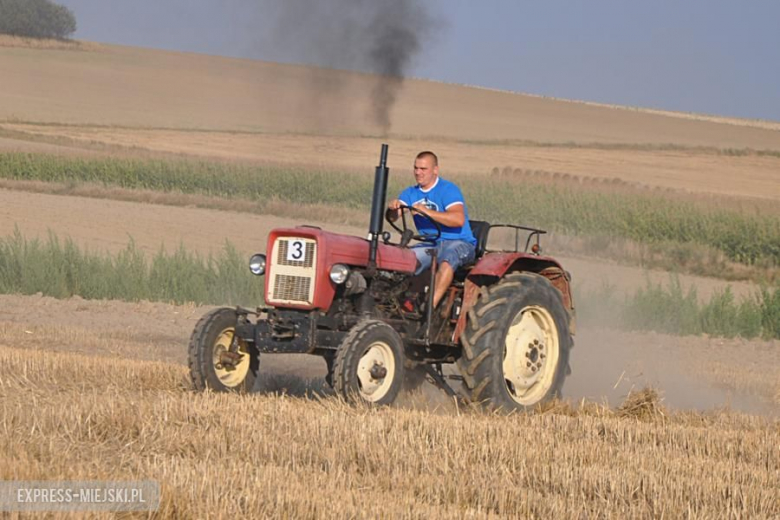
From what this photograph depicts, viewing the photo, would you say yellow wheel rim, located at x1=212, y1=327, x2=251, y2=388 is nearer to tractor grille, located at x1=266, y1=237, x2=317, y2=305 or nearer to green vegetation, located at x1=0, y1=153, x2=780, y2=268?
tractor grille, located at x1=266, y1=237, x2=317, y2=305

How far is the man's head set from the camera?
826cm

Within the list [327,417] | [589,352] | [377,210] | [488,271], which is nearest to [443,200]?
[488,271]

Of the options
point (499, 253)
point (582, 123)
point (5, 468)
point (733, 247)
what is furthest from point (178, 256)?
point (582, 123)

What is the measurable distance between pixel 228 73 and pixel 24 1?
16454 mm

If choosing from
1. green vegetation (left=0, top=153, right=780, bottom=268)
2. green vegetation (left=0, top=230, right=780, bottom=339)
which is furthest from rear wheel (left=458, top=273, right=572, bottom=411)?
green vegetation (left=0, top=153, right=780, bottom=268)

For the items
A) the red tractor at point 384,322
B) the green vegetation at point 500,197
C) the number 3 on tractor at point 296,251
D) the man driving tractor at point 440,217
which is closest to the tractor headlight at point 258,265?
the red tractor at point 384,322

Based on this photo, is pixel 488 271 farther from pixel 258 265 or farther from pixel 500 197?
pixel 500 197

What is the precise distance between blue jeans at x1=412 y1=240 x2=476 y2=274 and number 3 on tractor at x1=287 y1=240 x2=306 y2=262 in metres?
0.85

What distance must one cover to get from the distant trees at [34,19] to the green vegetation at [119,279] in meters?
56.1

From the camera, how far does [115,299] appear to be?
14672 millimetres

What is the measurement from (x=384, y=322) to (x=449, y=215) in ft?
3.21

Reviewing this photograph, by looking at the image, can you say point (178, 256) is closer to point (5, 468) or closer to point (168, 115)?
point (5, 468)

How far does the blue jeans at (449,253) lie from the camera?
320 inches

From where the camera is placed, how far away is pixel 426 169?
826 cm
